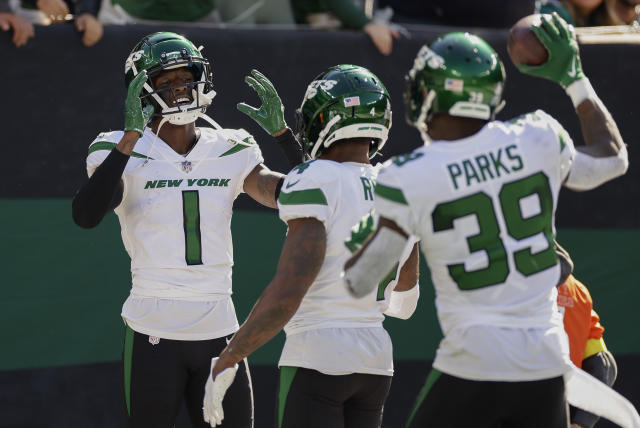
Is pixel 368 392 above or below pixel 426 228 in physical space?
below

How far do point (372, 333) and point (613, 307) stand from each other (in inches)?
112

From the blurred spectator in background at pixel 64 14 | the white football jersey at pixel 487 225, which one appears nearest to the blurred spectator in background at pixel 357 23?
the blurred spectator in background at pixel 64 14

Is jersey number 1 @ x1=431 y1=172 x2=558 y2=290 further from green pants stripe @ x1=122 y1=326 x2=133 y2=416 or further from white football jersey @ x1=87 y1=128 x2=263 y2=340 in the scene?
green pants stripe @ x1=122 y1=326 x2=133 y2=416

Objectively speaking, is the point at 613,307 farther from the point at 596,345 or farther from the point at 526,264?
the point at 526,264

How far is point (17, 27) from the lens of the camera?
16.0 ft

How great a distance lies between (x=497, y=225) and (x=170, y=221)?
147 centimetres

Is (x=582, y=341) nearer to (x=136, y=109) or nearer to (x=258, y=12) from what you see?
(x=136, y=109)

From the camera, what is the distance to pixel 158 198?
3.87 meters

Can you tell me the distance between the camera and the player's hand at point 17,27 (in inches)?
192

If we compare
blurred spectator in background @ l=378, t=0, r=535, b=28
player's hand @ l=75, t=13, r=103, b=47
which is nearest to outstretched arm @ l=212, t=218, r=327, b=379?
player's hand @ l=75, t=13, r=103, b=47

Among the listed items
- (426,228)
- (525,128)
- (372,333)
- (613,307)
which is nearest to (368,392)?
(372,333)

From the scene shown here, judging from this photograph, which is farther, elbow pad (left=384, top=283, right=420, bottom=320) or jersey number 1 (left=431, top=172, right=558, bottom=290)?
elbow pad (left=384, top=283, right=420, bottom=320)

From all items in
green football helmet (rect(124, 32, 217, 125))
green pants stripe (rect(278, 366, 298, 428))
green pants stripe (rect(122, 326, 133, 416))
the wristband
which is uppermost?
the wristband

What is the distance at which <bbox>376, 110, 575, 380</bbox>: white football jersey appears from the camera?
278cm
